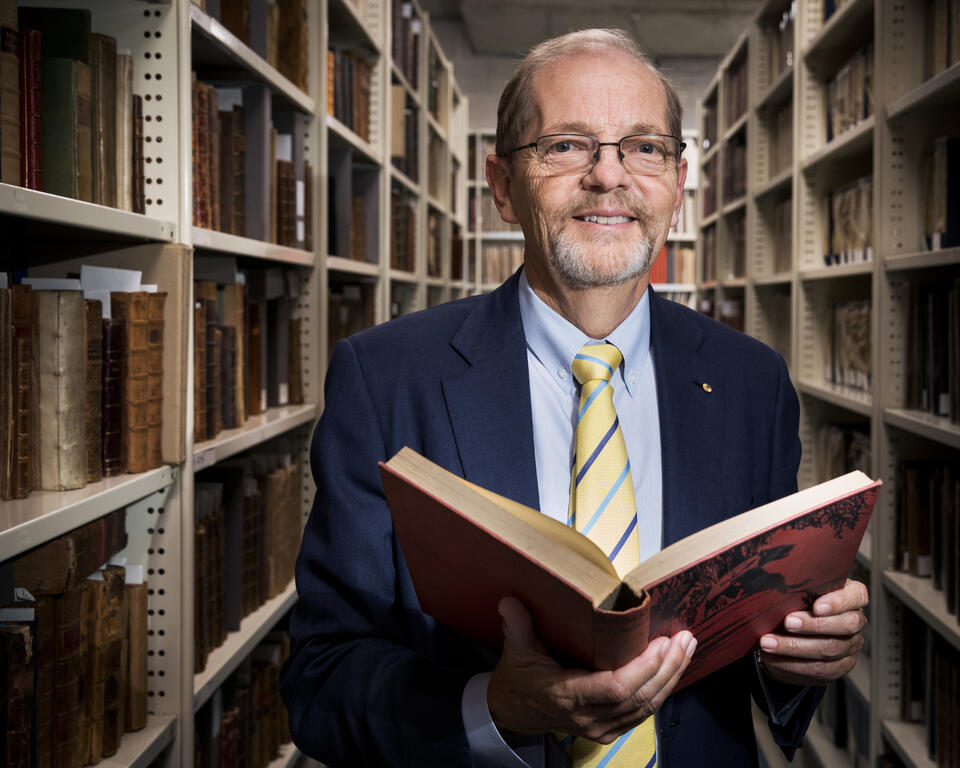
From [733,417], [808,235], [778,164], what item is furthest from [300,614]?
[778,164]

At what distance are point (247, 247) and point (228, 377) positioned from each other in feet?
0.99

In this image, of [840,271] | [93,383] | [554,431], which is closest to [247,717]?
[93,383]

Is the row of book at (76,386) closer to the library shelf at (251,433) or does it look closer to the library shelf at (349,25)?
the library shelf at (251,433)

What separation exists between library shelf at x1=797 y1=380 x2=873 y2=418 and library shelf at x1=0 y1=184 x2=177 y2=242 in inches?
79.5

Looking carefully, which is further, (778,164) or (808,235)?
(778,164)

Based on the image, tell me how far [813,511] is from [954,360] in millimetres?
1629

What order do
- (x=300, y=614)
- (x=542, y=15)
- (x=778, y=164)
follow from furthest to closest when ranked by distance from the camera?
(x=542, y=15), (x=778, y=164), (x=300, y=614)

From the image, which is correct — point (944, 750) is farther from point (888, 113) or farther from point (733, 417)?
point (888, 113)

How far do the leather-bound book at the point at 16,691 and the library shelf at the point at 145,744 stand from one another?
0.75 ft

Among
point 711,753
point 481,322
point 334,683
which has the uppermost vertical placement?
point 481,322

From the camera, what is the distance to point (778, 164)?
14.0 feet

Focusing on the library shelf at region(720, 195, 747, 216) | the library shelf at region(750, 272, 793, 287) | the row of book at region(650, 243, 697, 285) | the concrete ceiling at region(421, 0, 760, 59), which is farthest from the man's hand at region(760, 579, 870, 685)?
the row of book at region(650, 243, 697, 285)

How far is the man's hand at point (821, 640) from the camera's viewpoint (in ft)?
3.18

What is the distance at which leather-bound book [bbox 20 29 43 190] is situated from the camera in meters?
1.27
